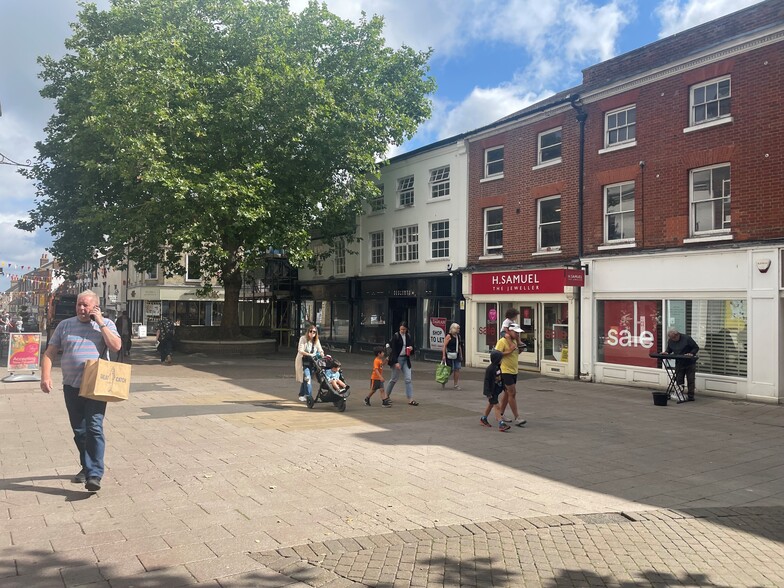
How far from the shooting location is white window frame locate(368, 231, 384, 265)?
2739 cm

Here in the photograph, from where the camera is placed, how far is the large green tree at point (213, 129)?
1958 centimetres

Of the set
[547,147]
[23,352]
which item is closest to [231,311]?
[23,352]

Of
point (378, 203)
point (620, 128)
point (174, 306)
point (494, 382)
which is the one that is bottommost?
point (494, 382)

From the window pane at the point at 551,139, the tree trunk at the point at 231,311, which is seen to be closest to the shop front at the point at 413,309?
the tree trunk at the point at 231,311

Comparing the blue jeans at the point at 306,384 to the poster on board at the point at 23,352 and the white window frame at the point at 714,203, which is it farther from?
the white window frame at the point at 714,203

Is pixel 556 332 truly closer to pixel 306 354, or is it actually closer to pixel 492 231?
pixel 492 231

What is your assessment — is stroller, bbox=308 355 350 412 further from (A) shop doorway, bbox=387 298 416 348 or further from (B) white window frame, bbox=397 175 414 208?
(B) white window frame, bbox=397 175 414 208

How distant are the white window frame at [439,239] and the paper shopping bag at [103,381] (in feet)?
59.8

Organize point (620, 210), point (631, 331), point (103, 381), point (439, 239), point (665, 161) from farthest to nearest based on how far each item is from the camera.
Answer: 1. point (439, 239)
2. point (620, 210)
3. point (631, 331)
4. point (665, 161)
5. point (103, 381)

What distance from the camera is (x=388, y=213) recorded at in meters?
26.6

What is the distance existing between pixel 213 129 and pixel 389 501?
17.7 m

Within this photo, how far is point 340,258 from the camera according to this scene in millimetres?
30266

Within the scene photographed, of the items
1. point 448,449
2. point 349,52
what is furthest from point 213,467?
point 349,52

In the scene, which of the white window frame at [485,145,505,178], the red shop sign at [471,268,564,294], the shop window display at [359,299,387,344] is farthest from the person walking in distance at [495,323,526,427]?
the shop window display at [359,299,387,344]
